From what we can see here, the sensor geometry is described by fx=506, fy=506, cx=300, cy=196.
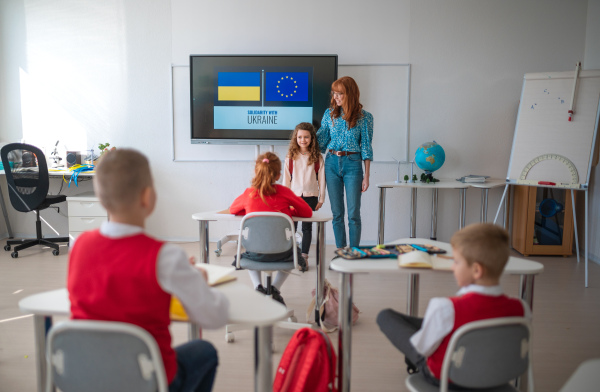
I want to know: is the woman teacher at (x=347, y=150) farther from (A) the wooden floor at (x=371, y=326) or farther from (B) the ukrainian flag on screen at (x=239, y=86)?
(B) the ukrainian flag on screen at (x=239, y=86)

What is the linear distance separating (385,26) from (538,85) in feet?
5.14

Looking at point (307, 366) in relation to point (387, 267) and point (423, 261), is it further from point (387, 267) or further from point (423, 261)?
point (423, 261)

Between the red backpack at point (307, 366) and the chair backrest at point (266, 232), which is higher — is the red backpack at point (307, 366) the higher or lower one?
the lower one

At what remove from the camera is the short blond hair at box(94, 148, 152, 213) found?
132 centimetres

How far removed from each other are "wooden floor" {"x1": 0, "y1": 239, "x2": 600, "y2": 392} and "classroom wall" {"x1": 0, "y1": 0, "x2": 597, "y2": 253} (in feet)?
3.59

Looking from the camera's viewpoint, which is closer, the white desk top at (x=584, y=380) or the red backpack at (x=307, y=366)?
the white desk top at (x=584, y=380)

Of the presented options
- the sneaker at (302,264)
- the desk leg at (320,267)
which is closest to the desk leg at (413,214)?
the sneaker at (302,264)

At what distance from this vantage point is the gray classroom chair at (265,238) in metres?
2.74

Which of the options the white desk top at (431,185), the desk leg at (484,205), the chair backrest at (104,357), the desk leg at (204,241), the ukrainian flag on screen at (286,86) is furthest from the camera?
the ukrainian flag on screen at (286,86)

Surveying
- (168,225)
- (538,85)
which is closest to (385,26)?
(538,85)

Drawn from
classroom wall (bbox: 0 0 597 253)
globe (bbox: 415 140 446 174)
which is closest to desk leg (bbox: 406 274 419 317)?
globe (bbox: 415 140 446 174)

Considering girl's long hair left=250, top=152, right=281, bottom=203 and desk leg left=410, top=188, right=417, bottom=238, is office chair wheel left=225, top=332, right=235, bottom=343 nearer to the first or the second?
girl's long hair left=250, top=152, right=281, bottom=203

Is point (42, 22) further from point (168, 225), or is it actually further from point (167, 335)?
point (167, 335)

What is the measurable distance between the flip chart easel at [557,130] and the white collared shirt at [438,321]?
2.91 meters
